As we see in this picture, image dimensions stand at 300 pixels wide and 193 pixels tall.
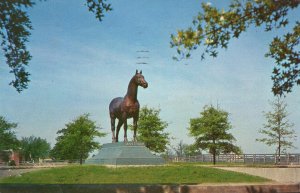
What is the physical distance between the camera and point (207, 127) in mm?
42281

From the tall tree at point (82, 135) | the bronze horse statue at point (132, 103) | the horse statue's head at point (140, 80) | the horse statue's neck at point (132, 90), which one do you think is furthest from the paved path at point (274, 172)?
the tall tree at point (82, 135)

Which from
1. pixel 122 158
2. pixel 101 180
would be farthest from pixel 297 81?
pixel 122 158

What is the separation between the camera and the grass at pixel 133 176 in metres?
17.2

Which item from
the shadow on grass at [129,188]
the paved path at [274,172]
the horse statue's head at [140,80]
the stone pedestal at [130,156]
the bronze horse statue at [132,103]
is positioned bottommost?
the paved path at [274,172]

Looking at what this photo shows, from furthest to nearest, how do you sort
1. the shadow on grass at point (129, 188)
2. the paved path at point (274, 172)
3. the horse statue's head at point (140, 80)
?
the paved path at point (274, 172) → the horse statue's head at point (140, 80) → the shadow on grass at point (129, 188)

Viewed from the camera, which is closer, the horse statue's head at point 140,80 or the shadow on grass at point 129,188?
the shadow on grass at point 129,188

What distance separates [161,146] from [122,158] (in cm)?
2196

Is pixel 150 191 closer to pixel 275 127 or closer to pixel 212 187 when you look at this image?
pixel 212 187

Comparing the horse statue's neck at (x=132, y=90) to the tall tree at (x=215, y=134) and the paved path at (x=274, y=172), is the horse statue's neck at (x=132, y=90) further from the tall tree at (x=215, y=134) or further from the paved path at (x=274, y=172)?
the tall tree at (x=215, y=134)

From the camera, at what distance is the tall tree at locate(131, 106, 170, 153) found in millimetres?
43312

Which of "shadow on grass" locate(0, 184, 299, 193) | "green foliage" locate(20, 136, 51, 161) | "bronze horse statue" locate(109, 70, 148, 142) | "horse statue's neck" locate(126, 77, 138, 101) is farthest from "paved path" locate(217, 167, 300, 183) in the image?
"green foliage" locate(20, 136, 51, 161)

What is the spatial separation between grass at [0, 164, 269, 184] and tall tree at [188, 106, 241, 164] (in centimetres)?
2205

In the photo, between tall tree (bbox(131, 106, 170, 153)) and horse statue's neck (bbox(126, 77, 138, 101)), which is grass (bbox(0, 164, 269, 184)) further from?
tall tree (bbox(131, 106, 170, 153))

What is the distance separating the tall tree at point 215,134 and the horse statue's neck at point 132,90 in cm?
2129
